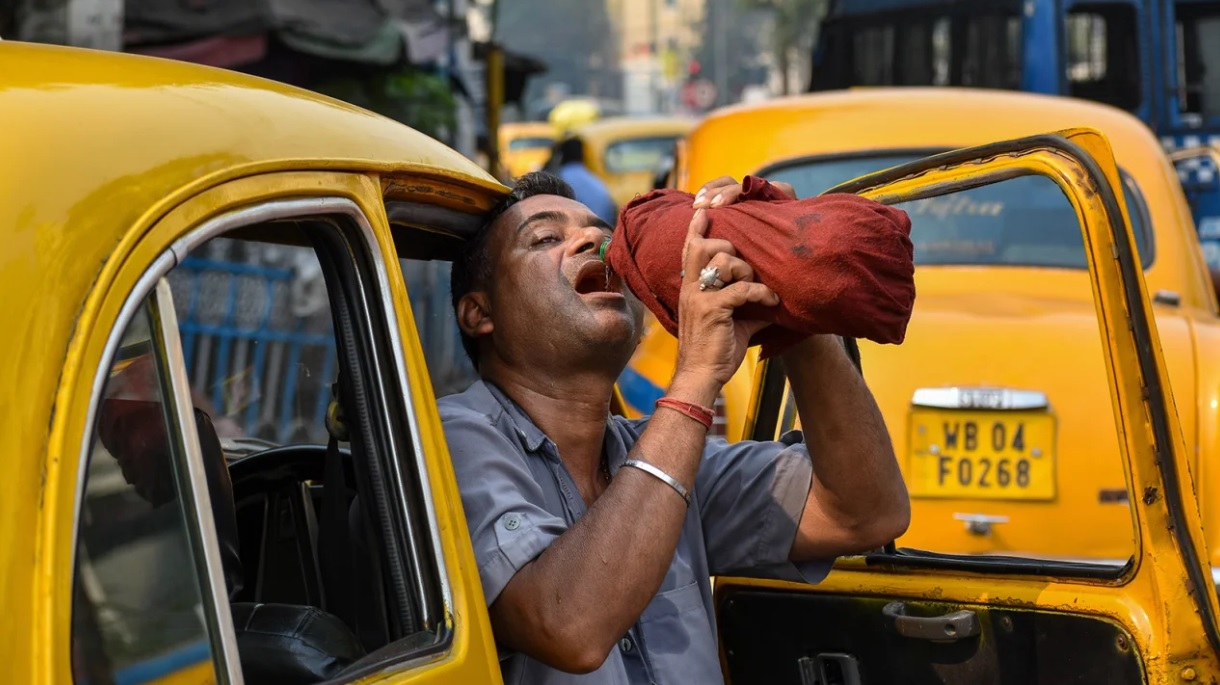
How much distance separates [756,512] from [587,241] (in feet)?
1.84

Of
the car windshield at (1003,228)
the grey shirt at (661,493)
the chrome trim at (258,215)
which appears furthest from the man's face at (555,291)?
the car windshield at (1003,228)

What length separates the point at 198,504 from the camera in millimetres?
1579

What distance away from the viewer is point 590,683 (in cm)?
218

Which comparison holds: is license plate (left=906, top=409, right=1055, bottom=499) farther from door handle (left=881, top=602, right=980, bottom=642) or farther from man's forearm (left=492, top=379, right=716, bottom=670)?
man's forearm (left=492, top=379, right=716, bottom=670)

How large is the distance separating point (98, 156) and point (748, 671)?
70.1 inches

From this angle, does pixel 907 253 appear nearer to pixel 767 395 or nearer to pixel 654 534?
pixel 654 534

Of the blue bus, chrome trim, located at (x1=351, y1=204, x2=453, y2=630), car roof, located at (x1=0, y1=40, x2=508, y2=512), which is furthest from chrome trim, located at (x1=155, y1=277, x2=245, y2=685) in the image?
the blue bus

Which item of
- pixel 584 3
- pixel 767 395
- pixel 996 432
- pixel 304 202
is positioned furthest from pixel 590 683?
pixel 584 3

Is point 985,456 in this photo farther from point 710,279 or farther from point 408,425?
point 408,425

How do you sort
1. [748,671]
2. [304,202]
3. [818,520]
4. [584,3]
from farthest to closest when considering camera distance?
1. [584,3]
2. [748,671]
3. [818,520]
4. [304,202]

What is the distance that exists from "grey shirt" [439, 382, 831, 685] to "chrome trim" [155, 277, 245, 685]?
529 millimetres

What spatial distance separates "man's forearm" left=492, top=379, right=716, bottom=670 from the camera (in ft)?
6.64

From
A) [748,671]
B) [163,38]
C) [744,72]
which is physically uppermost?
[744,72]

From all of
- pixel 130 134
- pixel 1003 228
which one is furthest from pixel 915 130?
pixel 130 134
